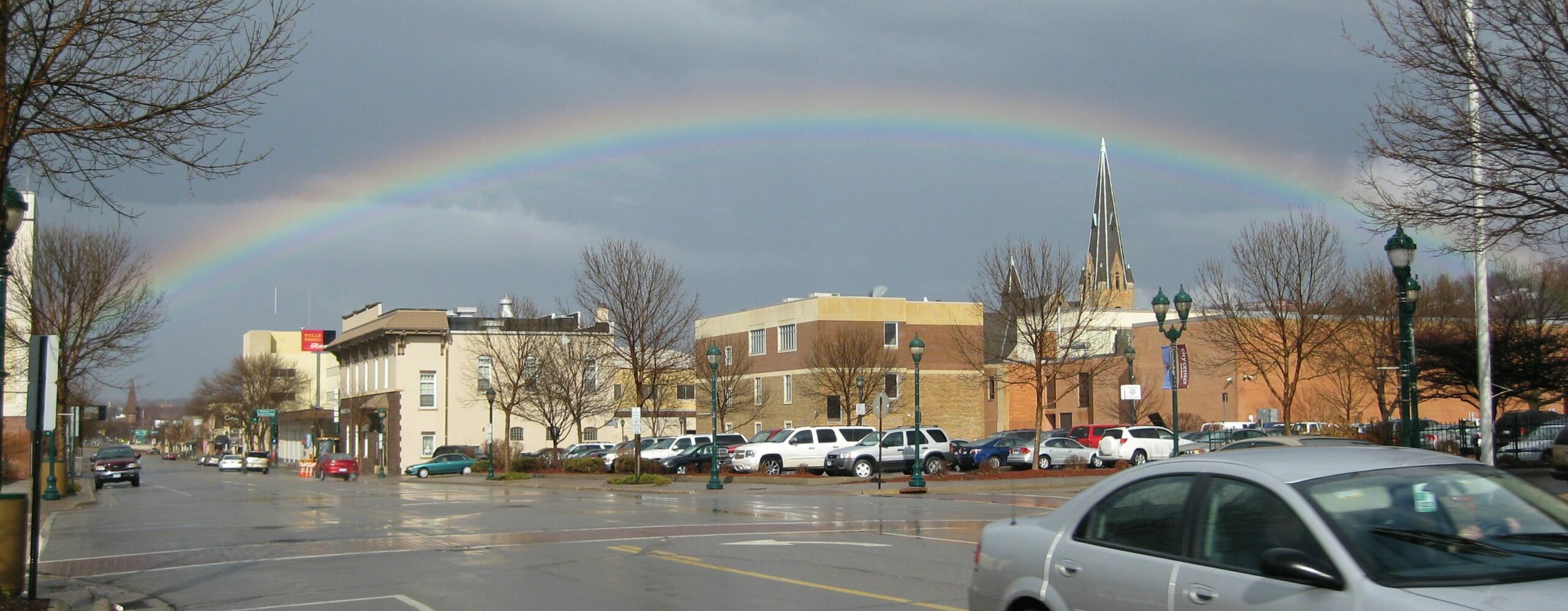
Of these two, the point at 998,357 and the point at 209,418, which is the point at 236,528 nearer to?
the point at 998,357

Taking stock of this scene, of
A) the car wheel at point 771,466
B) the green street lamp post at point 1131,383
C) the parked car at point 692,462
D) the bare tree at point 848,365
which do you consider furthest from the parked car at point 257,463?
the green street lamp post at point 1131,383

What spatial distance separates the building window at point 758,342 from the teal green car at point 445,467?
21840mm

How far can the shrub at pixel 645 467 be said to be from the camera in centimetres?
4597

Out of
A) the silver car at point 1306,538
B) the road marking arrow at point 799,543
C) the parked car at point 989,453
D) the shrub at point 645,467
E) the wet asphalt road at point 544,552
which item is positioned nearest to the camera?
the silver car at point 1306,538

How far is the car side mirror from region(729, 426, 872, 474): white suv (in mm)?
35940

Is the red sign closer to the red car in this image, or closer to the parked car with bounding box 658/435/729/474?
the red car

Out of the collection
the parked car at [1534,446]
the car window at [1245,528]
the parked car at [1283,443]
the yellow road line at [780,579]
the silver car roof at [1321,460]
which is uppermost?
the parked car at [1283,443]

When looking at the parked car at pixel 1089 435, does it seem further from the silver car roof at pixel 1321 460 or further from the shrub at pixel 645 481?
the silver car roof at pixel 1321 460

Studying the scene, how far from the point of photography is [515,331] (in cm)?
6044

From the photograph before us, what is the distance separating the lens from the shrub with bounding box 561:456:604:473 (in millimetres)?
48594

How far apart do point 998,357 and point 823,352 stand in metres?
24.7

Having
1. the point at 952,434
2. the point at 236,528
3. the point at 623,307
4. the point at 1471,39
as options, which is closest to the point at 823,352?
the point at 952,434

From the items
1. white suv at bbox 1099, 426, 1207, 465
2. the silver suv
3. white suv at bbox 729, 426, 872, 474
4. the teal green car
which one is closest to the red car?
the teal green car

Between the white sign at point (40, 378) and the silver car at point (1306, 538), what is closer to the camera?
the silver car at point (1306, 538)
